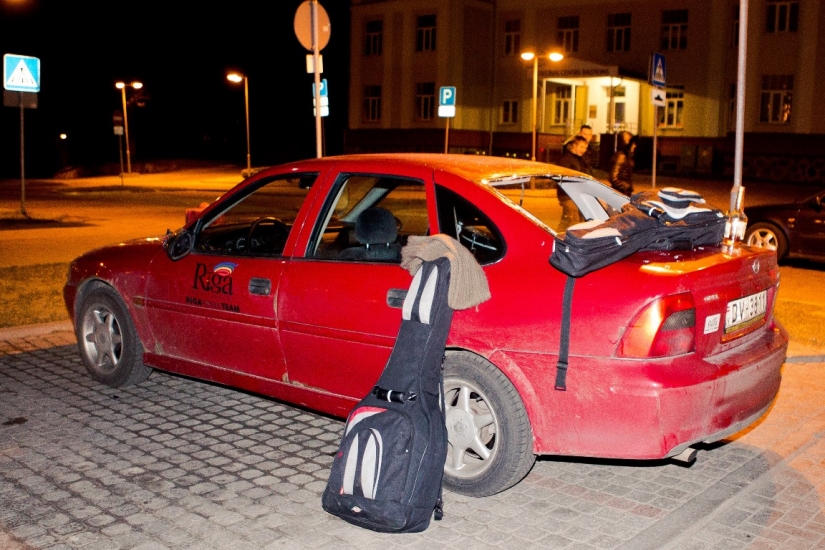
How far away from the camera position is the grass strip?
879 centimetres

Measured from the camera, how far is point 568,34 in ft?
149

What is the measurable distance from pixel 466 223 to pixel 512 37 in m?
45.4

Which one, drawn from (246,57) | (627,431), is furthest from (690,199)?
(246,57)

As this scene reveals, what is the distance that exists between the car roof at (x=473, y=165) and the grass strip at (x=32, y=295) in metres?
4.57

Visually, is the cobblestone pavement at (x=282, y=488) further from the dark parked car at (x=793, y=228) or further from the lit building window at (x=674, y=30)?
the lit building window at (x=674, y=30)

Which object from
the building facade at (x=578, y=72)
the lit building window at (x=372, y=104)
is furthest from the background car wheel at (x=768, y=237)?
the lit building window at (x=372, y=104)

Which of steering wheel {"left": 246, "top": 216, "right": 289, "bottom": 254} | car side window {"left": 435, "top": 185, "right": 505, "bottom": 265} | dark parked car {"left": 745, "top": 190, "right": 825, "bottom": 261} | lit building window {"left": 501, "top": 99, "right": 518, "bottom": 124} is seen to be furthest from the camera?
lit building window {"left": 501, "top": 99, "right": 518, "bottom": 124}

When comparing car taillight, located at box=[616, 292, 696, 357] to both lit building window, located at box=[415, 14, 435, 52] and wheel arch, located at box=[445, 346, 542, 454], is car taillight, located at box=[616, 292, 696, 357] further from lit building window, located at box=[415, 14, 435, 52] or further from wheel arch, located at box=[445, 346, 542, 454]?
lit building window, located at box=[415, 14, 435, 52]

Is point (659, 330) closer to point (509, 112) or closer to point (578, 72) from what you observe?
point (578, 72)

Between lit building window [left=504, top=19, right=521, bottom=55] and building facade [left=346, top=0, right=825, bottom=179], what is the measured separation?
0.20 ft

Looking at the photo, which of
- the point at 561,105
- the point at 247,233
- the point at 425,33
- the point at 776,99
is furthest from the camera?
the point at 425,33

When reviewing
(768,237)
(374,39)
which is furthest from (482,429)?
(374,39)

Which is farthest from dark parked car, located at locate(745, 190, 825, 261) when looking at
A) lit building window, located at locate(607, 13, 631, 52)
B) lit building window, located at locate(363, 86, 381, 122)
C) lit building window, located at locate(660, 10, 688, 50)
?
lit building window, located at locate(363, 86, 381, 122)

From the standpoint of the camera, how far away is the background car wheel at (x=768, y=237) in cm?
1372
